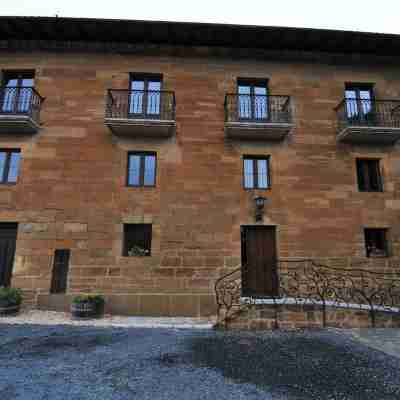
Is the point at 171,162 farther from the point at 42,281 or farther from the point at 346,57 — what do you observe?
the point at 346,57

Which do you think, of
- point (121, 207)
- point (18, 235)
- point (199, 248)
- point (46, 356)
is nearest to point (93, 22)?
point (121, 207)

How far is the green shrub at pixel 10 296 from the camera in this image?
6867 mm

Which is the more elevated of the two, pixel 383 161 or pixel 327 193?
pixel 383 161

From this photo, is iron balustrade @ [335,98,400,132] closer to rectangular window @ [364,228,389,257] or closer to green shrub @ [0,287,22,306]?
rectangular window @ [364,228,389,257]

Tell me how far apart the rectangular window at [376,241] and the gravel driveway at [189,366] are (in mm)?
4094

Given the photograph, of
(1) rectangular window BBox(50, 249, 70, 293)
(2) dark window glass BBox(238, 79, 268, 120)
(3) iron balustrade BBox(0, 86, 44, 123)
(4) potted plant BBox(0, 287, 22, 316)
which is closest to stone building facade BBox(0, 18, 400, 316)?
(1) rectangular window BBox(50, 249, 70, 293)

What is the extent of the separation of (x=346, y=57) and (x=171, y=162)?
779 centimetres

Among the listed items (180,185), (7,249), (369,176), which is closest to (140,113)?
(180,185)

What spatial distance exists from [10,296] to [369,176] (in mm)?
11749

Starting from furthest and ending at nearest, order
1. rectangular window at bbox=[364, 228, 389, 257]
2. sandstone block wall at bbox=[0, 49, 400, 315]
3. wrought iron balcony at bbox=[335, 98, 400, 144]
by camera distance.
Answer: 1. wrought iron balcony at bbox=[335, 98, 400, 144]
2. rectangular window at bbox=[364, 228, 389, 257]
3. sandstone block wall at bbox=[0, 49, 400, 315]

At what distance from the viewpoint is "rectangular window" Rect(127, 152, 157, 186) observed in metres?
8.57

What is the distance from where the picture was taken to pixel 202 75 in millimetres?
9391

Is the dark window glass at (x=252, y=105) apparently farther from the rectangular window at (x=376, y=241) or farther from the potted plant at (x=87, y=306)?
the potted plant at (x=87, y=306)

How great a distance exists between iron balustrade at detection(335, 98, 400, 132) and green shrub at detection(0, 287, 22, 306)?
11336 mm
